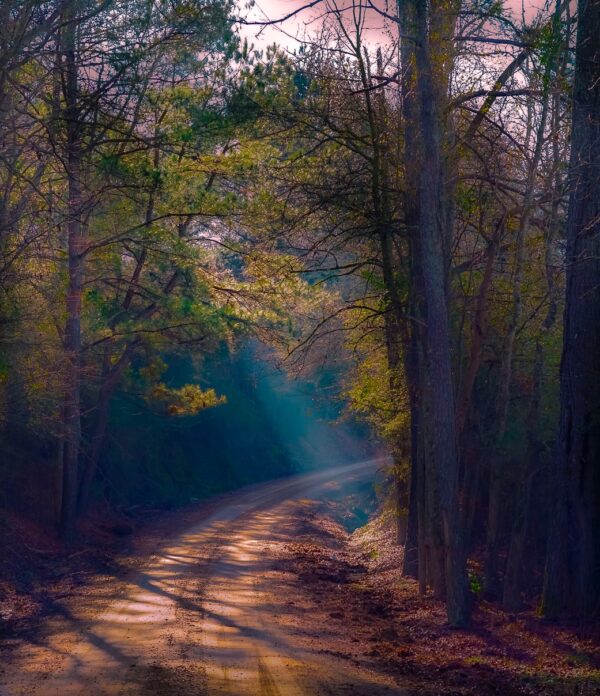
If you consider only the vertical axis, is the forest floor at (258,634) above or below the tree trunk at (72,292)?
below

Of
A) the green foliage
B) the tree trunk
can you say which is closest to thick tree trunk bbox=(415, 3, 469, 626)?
the tree trunk

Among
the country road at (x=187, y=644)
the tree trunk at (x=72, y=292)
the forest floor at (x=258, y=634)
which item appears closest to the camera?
the country road at (x=187, y=644)

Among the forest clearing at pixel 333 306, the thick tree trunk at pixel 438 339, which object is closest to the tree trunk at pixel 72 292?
the forest clearing at pixel 333 306

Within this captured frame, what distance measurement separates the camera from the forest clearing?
11.5 metres

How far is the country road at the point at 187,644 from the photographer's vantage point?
866 centimetres

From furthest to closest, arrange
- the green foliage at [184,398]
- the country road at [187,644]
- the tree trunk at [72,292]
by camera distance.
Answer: the green foliage at [184,398] → the tree trunk at [72,292] → the country road at [187,644]

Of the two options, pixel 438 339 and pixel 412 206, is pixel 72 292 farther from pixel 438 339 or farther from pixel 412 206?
pixel 438 339

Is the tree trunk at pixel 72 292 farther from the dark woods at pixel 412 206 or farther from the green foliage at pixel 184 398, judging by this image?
the green foliage at pixel 184 398

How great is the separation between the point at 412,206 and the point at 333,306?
6738 millimetres

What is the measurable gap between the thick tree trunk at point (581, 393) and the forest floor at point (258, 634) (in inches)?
30.7

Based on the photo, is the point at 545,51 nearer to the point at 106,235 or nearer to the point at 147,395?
the point at 106,235

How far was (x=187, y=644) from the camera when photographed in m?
10.6

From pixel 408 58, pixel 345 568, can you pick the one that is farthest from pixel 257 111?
pixel 345 568

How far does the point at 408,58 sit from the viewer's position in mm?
14148
